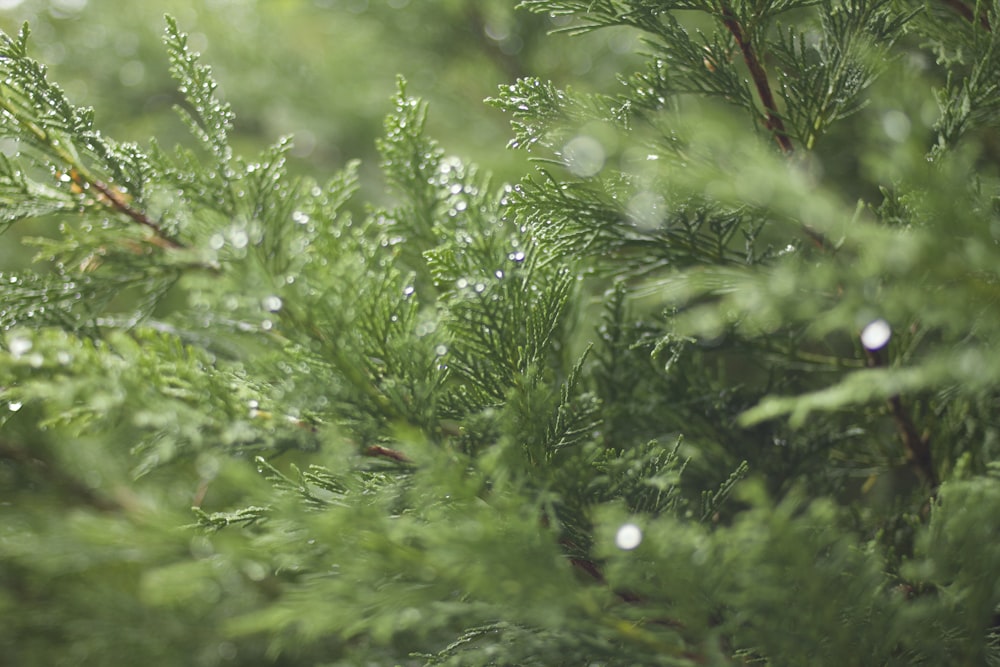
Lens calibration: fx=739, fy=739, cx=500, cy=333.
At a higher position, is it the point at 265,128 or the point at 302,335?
the point at 265,128

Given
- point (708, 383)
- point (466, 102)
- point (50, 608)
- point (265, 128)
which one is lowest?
point (50, 608)

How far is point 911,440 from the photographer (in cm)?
73

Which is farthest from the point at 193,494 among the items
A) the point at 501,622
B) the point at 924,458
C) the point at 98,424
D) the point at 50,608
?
the point at 924,458

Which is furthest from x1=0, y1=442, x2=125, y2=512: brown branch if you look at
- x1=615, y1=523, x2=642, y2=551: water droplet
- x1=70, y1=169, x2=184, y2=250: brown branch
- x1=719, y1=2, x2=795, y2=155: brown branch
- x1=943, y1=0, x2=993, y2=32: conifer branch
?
x1=943, y1=0, x2=993, y2=32: conifer branch

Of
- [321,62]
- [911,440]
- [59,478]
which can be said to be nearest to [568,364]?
[911,440]

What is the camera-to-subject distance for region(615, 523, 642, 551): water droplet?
48 centimetres

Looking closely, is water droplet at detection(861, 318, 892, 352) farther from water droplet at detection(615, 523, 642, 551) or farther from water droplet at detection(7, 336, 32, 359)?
water droplet at detection(7, 336, 32, 359)

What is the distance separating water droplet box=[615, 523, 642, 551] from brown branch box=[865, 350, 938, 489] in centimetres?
36

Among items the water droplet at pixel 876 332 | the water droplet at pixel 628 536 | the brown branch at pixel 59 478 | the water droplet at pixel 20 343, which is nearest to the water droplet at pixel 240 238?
the water droplet at pixel 20 343

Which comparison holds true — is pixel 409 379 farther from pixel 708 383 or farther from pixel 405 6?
pixel 405 6

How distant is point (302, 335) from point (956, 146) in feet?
1.80

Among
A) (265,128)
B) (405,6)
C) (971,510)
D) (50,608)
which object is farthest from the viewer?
(265,128)

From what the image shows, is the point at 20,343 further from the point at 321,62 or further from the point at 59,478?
the point at 321,62

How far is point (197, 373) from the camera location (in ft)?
1.81
